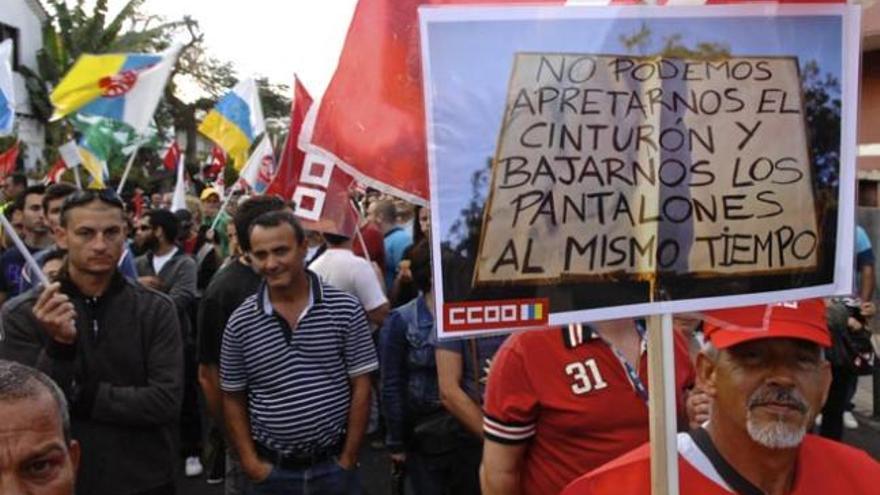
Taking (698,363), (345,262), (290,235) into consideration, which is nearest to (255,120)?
(345,262)

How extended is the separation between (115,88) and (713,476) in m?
4.60

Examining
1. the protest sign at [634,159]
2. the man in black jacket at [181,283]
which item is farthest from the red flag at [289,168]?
the protest sign at [634,159]

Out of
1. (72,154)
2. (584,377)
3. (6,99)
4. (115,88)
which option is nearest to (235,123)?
(72,154)

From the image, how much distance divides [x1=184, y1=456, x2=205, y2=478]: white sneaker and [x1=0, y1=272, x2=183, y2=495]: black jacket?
3.23 m

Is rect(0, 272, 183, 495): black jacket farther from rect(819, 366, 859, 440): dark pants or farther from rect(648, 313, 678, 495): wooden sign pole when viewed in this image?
rect(819, 366, 859, 440): dark pants

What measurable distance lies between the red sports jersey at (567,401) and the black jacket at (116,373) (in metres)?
1.28

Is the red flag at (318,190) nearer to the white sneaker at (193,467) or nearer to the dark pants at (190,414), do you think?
the dark pants at (190,414)

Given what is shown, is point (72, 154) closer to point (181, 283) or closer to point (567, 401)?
point (181, 283)

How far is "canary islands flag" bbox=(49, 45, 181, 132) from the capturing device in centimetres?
561

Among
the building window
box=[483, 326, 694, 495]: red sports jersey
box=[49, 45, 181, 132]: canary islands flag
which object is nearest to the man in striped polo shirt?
box=[483, 326, 694, 495]: red sports jersey

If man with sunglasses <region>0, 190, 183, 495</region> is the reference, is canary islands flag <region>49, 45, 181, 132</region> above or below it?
above

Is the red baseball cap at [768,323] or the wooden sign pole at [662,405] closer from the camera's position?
the wooden sign pole at [662,405]

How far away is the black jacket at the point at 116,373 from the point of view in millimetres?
3314

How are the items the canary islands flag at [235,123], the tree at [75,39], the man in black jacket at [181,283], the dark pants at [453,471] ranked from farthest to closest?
1. the tree at [75,39]
2. the canary islands flag at [235,123]
3. the man in black jacket at [181,283]
4. the dark pants at [453,471]
